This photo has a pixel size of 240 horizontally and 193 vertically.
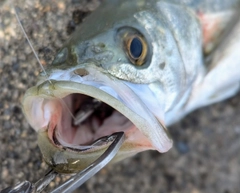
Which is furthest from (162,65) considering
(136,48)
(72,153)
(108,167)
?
(108,167)

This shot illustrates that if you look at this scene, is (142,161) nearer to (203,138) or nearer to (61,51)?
(203,138)

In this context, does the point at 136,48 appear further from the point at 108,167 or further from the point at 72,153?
the point at 108,167

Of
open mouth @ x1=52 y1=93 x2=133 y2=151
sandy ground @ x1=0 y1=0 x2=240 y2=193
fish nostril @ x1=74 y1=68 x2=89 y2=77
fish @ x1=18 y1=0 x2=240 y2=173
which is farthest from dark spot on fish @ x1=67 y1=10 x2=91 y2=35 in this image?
fish nostril @ x1=74 y1=68 x2=89 y2=77

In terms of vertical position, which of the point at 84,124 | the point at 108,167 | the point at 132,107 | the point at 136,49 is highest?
the point at 136,49

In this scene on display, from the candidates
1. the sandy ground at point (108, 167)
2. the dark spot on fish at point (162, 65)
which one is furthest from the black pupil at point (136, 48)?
the sandy ground at point (108, 167)

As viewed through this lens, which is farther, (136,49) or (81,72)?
(136,49)

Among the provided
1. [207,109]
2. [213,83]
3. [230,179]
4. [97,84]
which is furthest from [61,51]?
[230,179]

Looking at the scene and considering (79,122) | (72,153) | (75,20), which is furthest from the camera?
(75,20)
